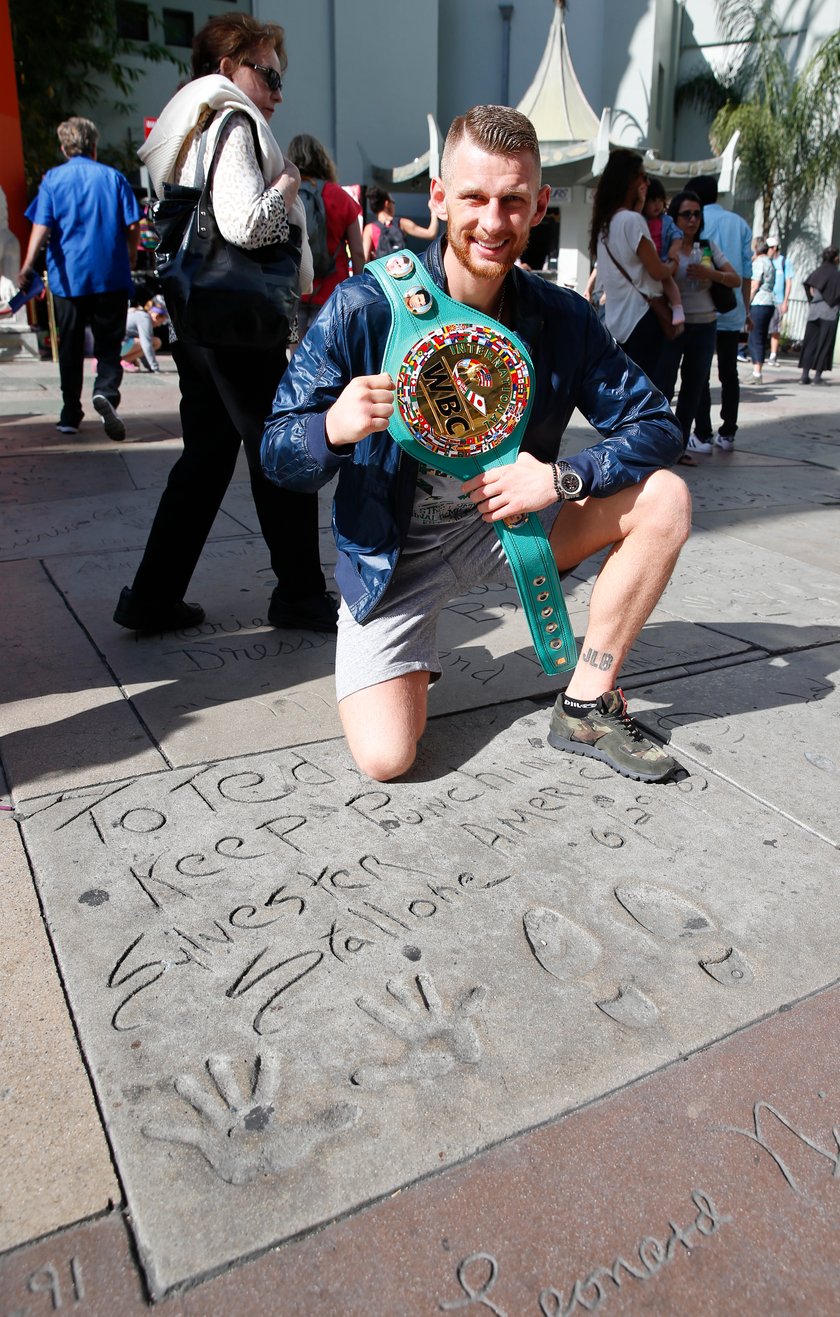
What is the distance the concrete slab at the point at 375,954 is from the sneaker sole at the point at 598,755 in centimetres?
3

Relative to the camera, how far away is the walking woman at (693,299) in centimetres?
654

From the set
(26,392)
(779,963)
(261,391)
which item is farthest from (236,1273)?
(26,392)

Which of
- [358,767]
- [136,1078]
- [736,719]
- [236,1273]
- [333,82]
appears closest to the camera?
[236,1273]

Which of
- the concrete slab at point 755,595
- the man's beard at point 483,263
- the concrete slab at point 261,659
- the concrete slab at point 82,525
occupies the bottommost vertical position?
the concrete slab at point 82,525

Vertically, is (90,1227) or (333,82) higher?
(333,82)

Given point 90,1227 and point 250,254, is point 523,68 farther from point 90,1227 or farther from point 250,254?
point 90,1227

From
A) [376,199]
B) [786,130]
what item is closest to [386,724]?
[376,199]

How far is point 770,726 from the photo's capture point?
3.04m

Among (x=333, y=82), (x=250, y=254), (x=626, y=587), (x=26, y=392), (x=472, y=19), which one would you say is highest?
(x=472, y=19)

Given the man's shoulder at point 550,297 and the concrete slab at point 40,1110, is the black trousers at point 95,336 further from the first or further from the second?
the concrete slab at point 40,1110

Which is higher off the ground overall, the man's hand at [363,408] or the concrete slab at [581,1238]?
the man's hand at [363,408]

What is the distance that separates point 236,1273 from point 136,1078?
15.4 inches

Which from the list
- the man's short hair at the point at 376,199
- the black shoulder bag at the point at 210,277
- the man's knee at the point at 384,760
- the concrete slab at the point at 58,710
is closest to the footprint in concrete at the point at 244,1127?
the man's knee at the point at 384,760

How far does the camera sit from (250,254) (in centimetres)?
321
